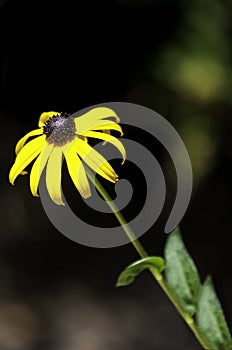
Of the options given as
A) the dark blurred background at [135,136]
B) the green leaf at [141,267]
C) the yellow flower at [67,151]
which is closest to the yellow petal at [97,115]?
the yellow flower at [67,151]

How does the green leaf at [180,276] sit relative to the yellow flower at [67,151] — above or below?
below

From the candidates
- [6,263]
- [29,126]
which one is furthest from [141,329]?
[29,126]

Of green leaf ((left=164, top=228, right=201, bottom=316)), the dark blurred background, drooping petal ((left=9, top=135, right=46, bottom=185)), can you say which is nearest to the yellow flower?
drooping petal ((left=9, top=135, right=46, bottom=185))

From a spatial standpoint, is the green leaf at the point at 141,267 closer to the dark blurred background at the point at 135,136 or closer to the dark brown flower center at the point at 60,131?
the dark brown flower center at the point at 60,131

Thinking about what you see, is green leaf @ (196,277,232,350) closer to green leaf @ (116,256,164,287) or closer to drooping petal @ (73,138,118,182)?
green leaf @ (116,256,164,287)

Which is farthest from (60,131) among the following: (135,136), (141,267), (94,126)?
(135,136)

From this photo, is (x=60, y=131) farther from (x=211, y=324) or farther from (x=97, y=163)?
(x=211, y=324)

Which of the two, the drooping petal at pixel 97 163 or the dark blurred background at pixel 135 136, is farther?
the dark blurred background at pixel 135 136
